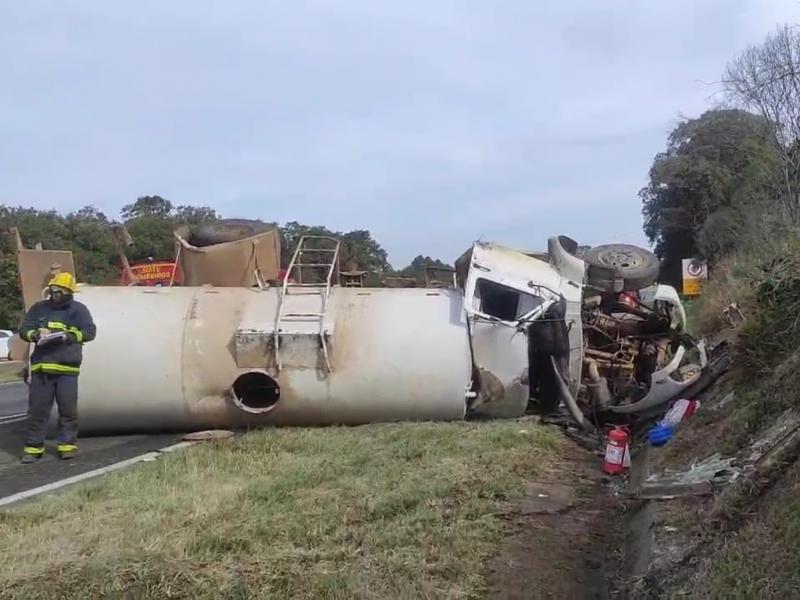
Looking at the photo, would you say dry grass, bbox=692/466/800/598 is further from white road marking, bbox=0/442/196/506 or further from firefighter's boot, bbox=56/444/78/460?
firefighter's boot, bbox=56/444/78/460

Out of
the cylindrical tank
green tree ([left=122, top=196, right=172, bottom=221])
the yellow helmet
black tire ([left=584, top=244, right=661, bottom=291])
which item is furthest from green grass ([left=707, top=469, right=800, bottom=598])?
green tree ([left=122, top=196, right=172, bottom=221])

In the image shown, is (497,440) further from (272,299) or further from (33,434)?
(33,434)

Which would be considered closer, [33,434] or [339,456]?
[339,456]

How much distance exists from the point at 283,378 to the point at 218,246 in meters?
2.36

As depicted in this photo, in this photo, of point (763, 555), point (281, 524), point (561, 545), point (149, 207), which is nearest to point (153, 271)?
point (281, 524)

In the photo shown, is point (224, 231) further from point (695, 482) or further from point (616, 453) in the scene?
point (695, 482)

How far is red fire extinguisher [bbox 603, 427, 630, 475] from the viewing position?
6.80 meters

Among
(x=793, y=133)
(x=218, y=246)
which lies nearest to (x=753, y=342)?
(x=218, y=246)

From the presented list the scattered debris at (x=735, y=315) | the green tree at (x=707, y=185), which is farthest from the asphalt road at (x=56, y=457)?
the green tree at (x=707, y=185)

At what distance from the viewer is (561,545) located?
4758 millimetres

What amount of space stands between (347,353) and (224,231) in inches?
125

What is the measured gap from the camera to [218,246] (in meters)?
9.48

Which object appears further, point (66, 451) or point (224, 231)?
point (224, 231)

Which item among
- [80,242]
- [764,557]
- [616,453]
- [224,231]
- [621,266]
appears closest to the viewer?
[764,557]
